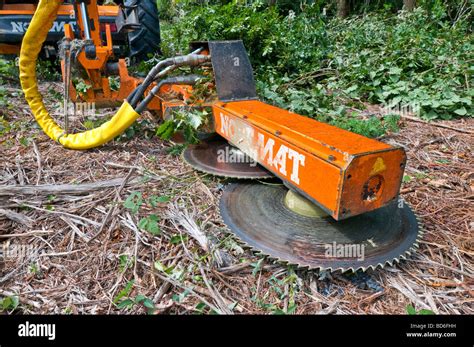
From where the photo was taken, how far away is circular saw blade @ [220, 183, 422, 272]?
5.96 ft

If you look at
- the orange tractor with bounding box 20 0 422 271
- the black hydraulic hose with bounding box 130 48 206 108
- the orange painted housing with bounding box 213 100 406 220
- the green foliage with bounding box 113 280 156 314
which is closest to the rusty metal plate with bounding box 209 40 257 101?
the orange tractor with bounding box 20 0 422 271

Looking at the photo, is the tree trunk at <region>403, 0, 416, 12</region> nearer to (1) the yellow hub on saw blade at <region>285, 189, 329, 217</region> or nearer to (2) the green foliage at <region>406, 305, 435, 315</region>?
(1) the yellow hub on saw blade at <region>285, 189, 329, 217</region>

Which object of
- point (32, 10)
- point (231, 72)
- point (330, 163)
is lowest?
point (330, 163)

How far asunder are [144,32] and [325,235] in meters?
4.32

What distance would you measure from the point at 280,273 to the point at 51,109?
370 centimetres

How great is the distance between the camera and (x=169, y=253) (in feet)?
6.73

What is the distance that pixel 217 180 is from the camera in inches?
111

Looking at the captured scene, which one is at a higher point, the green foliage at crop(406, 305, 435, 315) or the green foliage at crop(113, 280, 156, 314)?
the green foliage at crop(406, 305, 435, 315)

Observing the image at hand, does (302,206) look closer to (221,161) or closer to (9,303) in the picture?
(221,161)

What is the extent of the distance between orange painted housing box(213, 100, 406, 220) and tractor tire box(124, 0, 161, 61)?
360 centimetres

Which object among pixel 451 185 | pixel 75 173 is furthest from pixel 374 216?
pixel 75 173

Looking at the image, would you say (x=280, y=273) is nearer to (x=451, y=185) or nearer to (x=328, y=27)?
(x=451, y=185)

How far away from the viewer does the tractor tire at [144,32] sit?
16.6ft

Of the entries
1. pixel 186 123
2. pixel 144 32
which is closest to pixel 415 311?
pixel 186 123
